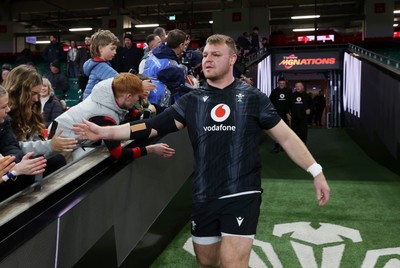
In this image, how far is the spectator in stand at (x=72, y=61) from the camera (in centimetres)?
1025

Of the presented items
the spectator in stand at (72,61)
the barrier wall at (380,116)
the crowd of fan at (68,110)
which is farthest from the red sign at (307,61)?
the crowd of fan at (68,110)

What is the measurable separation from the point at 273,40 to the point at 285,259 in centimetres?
1479

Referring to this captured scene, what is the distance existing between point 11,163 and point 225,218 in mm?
1096

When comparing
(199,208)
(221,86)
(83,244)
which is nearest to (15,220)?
(83,244)

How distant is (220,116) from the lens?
7.99 feet

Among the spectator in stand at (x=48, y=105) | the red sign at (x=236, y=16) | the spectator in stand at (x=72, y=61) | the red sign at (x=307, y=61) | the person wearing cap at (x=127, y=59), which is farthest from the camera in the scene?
the red sign at (x=236, y=16)

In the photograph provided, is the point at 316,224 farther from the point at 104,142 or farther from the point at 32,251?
the point at 32,251

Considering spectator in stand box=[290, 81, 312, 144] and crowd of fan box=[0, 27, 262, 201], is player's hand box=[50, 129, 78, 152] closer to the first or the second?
crowd of fan box=[0, 27, 262, 201]

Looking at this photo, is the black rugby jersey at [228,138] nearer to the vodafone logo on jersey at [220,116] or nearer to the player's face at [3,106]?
the vodafone logo on jersey at [220,116]

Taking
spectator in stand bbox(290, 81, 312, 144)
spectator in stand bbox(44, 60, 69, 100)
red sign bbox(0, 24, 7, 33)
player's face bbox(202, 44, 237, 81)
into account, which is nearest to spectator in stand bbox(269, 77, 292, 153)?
spectator in stand bbox(290, 81, 312, 144)

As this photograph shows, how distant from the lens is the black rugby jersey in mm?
2408

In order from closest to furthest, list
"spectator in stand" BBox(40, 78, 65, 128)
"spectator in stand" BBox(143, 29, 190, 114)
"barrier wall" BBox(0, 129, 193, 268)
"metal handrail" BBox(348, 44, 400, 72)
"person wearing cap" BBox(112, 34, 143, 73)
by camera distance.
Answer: "barrier wall" BBox(0, 129, 193, 268), "spectator in stand" BBox(40, 78, 65, 128), "spectator in stand" BBox(143, 29, 190, 114), "metal handrail" BBox(348, 44, 400, 72), "person wearing cap" BBox(112, 34, 143, 73)

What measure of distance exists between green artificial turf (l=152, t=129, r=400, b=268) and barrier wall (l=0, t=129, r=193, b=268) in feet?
2.05

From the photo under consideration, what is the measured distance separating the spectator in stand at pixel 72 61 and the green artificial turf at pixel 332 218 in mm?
5352
